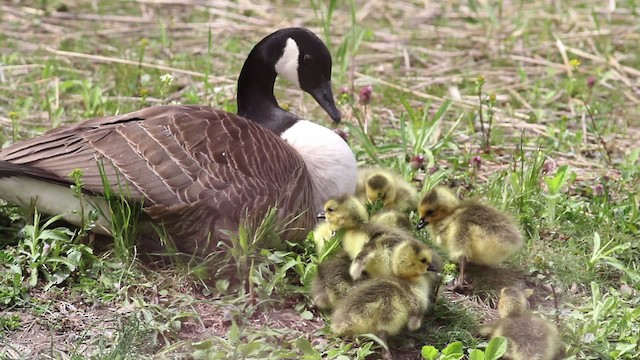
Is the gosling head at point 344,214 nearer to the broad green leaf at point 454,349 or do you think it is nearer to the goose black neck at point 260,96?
the broad green leaf at point 454,349

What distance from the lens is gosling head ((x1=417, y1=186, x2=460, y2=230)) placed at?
4.51 meters

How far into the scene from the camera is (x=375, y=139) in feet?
21.0

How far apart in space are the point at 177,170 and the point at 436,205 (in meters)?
1.18

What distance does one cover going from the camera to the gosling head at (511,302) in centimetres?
400

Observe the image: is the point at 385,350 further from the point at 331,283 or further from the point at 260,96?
the point at 260,96

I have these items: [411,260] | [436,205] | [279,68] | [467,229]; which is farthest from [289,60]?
[411,260]

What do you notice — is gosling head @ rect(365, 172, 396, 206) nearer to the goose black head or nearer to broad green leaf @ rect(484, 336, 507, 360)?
the goose black head

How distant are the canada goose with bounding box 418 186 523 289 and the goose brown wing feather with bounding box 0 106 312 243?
2.02 feet

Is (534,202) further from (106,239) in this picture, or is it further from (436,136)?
(106,239)

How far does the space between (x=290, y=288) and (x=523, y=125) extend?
2966 mm

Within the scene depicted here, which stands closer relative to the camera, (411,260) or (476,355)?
(476,355)

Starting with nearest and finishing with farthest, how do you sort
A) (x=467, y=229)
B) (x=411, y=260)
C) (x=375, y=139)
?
1. (x=411, y=260)
2. (x=467, y=229)
3. (x=375, y=139)

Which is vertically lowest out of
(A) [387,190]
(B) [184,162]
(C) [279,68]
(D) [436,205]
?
(A) [387,190]

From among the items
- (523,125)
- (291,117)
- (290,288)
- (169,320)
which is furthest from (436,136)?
(169,320)
